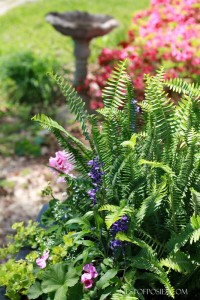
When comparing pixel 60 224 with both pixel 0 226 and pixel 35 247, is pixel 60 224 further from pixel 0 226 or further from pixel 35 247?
pixel 0 226

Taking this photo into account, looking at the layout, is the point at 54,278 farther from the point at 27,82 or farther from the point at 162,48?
the point at 162,48

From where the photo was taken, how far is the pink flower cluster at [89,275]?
2.04 metres

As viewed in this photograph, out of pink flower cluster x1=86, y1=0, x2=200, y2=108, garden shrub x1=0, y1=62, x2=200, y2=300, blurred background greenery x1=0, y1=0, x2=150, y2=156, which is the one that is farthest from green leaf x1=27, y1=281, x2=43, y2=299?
pink flower cluster x1=86, y1=0, x2=200, y2=108

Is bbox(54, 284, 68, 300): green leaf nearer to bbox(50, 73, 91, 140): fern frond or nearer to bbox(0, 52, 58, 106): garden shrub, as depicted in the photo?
bbox(50, 73, 91, 140): fern frond

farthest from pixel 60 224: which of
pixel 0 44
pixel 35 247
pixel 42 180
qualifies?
pixel 0 44

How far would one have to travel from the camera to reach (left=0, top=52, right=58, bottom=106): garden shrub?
19.5ft

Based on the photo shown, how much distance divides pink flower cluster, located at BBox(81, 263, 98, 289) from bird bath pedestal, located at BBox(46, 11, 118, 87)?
4210 millimetres

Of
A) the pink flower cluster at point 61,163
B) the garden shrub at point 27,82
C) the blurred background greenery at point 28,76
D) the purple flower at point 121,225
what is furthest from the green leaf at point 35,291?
the garden shrub at point 27,82

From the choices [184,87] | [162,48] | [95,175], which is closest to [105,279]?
[95,175]

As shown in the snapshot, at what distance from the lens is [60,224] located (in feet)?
8.02

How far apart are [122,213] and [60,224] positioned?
0.63 meters

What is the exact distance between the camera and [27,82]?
597cm

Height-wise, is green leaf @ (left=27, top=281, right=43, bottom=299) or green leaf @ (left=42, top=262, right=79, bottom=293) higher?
green leaf @ (left=42, top=262, right=79, bottom=293)

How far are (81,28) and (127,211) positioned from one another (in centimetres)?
426
